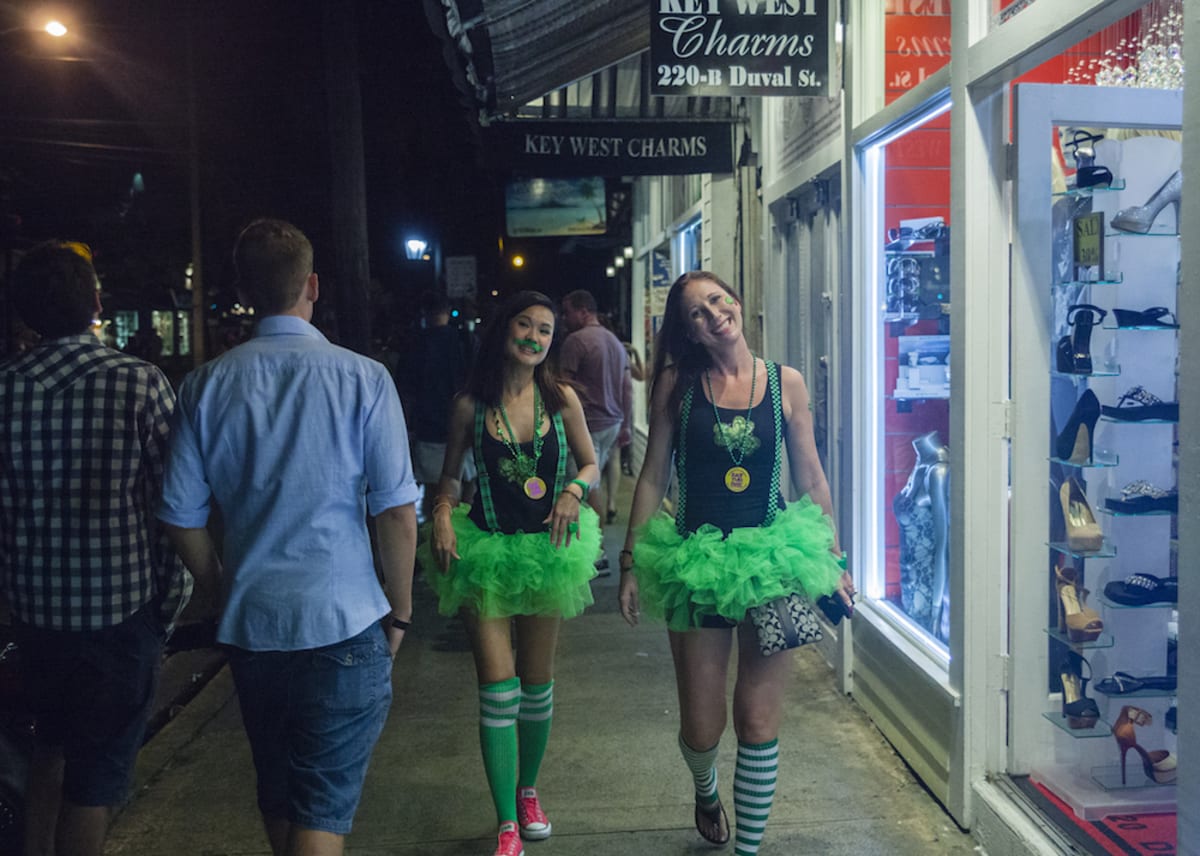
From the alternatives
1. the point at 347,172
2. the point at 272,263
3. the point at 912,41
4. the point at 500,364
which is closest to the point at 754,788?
the point at 500,364

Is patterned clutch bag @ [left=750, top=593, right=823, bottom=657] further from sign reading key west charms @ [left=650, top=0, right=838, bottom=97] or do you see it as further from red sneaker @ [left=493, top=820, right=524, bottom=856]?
sign reading key west charms @ [left=650, top=0, right=838, bottom=97]

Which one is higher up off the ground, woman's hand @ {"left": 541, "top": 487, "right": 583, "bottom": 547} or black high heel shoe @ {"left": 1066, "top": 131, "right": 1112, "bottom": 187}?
black high heel shoe @ {"left": 1066, "top": 131, "right": 1112, "bottom": 187}

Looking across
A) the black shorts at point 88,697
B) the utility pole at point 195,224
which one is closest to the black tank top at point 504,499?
the black shorts at point 88,697

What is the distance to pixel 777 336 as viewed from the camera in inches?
305

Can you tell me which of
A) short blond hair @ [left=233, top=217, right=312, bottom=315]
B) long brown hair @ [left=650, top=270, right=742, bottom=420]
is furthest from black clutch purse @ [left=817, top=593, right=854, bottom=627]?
short blond hair @ [left=233, top=217, right=312, bottom=315]

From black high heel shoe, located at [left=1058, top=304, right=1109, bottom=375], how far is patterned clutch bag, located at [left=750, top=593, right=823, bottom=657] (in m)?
1.32

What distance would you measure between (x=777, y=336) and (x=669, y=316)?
159 inches

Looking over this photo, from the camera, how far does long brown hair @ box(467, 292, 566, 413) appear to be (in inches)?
161

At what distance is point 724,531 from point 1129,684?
155 cm

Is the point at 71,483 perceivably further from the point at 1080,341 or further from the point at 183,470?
the point at 1080,341

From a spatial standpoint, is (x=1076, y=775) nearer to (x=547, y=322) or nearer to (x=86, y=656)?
(x=547, y=322)

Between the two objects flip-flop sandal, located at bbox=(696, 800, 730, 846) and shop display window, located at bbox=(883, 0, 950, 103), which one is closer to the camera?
flip-flop sandal, located at bbox=(696, 800, 730, 846)

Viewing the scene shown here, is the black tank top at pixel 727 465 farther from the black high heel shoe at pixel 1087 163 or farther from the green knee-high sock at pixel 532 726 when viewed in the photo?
the black high heel shoe at pixel 1087 163

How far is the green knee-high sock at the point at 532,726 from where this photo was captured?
406 cm
